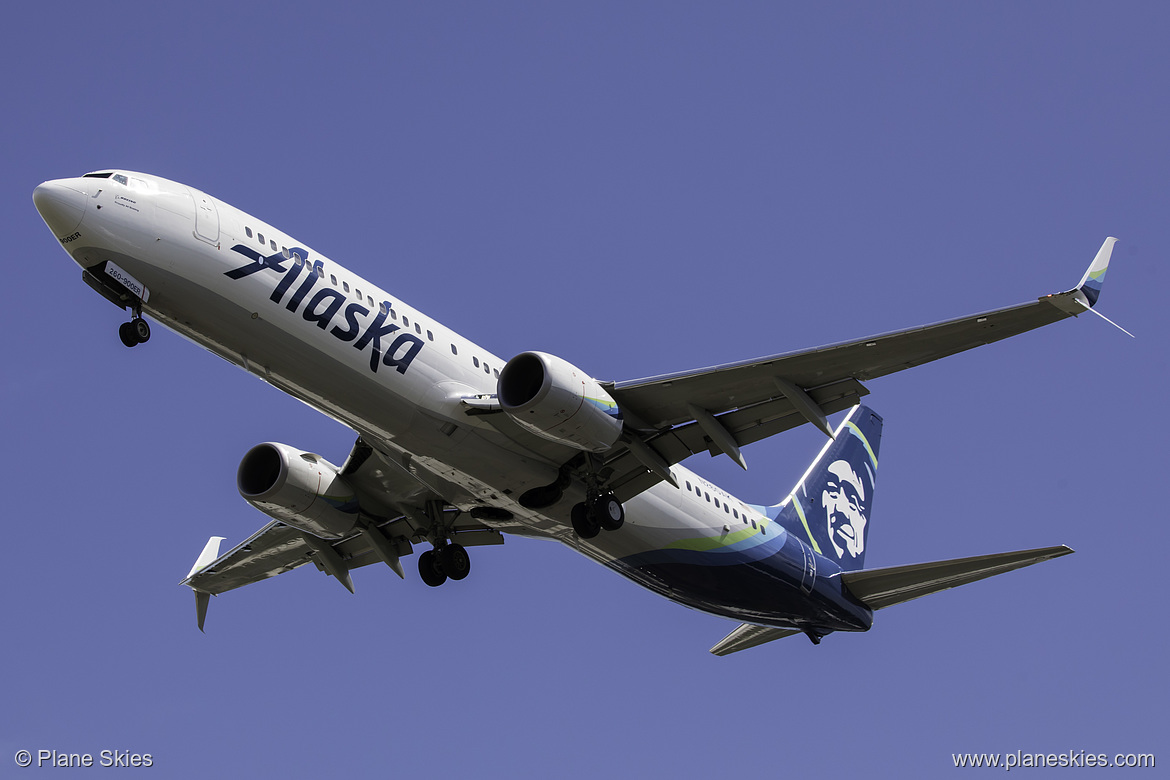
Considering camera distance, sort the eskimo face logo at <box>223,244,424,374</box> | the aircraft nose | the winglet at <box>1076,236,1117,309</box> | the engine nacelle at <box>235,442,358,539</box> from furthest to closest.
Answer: the engine nacelle at <box>235,442,358,539</box>, the eskimo face logo at <box>223,244,424,374</box>, the aircraft nose, the winglet at <box>1076,236,1117,309</box>

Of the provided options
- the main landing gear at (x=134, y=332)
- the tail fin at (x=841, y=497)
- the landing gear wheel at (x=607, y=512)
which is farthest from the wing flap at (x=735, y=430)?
the main landing gear at (x=134, y=332)

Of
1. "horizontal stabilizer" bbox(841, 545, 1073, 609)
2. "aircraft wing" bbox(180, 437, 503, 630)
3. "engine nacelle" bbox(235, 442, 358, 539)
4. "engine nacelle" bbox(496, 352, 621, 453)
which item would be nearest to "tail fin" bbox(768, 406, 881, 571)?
"horizontal stabilizer" bbox(841, 545, 1073, 609)

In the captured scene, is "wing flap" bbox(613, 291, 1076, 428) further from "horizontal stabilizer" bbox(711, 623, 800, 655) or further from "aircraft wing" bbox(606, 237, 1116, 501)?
"horizontal stabilizer" bbox(711, 623, 800, 655)

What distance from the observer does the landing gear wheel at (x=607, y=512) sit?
23328 millimetres

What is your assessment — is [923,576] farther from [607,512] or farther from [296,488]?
[296,488]

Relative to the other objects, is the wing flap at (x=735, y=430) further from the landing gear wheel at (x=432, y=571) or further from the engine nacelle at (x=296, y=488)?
the engine nacelle at (x=296, y=488)

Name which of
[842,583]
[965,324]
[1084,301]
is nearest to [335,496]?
[842,583]

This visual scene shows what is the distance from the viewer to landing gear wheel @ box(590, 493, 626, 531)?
2333 cm

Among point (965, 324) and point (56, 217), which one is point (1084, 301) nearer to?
point (965, 324)

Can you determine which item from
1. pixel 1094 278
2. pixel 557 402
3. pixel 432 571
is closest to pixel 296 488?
pixel 432 571

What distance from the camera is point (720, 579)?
26.4 meters

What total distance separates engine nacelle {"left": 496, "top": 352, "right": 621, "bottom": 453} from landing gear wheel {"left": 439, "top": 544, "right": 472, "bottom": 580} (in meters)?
6.19

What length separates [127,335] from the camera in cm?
1934

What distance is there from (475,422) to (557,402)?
199cm
